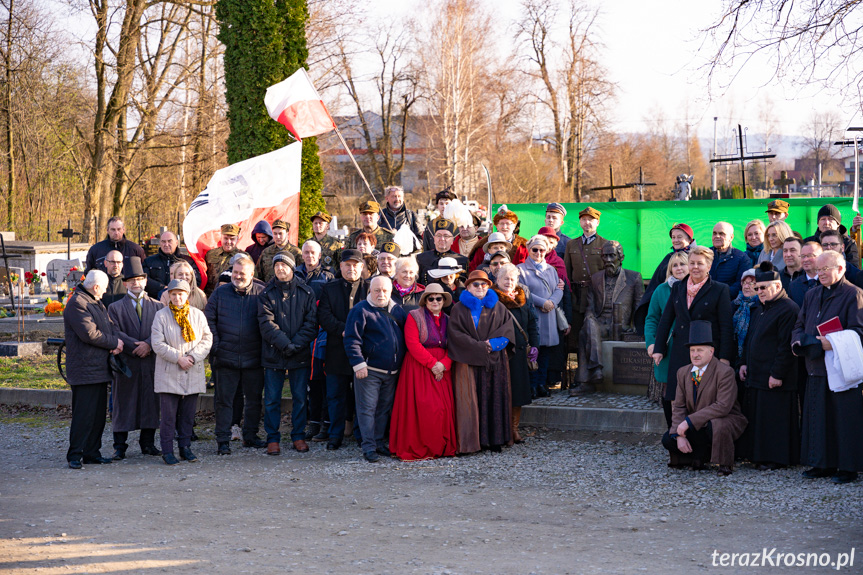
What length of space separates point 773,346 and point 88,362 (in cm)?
580

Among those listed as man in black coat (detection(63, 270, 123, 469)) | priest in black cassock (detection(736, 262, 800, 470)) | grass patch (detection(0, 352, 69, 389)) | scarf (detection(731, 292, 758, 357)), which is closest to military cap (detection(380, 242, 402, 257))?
man in black coat (detection(63, 270, 123, 469))

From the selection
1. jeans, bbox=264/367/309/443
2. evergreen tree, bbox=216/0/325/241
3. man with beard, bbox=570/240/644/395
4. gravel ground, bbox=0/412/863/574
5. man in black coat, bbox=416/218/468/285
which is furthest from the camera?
evergreen tree, bbox=216/0/325/241

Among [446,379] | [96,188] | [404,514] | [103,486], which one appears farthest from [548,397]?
[96,188]

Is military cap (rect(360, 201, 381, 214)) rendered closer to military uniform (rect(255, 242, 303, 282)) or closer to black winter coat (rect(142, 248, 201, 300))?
military uniform (rect(255, 242, 303, 282))

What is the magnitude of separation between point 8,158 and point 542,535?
34981 mm

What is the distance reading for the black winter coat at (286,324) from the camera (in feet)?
27.3

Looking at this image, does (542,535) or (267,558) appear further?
(542,535)

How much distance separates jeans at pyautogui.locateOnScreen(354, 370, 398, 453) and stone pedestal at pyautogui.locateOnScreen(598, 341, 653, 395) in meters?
2.86

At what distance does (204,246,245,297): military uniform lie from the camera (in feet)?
33.9

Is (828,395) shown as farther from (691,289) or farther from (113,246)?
(113,246)

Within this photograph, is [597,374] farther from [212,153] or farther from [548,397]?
[212,153]

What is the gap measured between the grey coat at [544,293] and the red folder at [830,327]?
10.2ft

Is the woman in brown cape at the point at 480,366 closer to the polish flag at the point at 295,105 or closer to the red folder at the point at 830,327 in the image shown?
the red folder at the point at 830,327

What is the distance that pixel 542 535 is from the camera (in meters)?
5.66
